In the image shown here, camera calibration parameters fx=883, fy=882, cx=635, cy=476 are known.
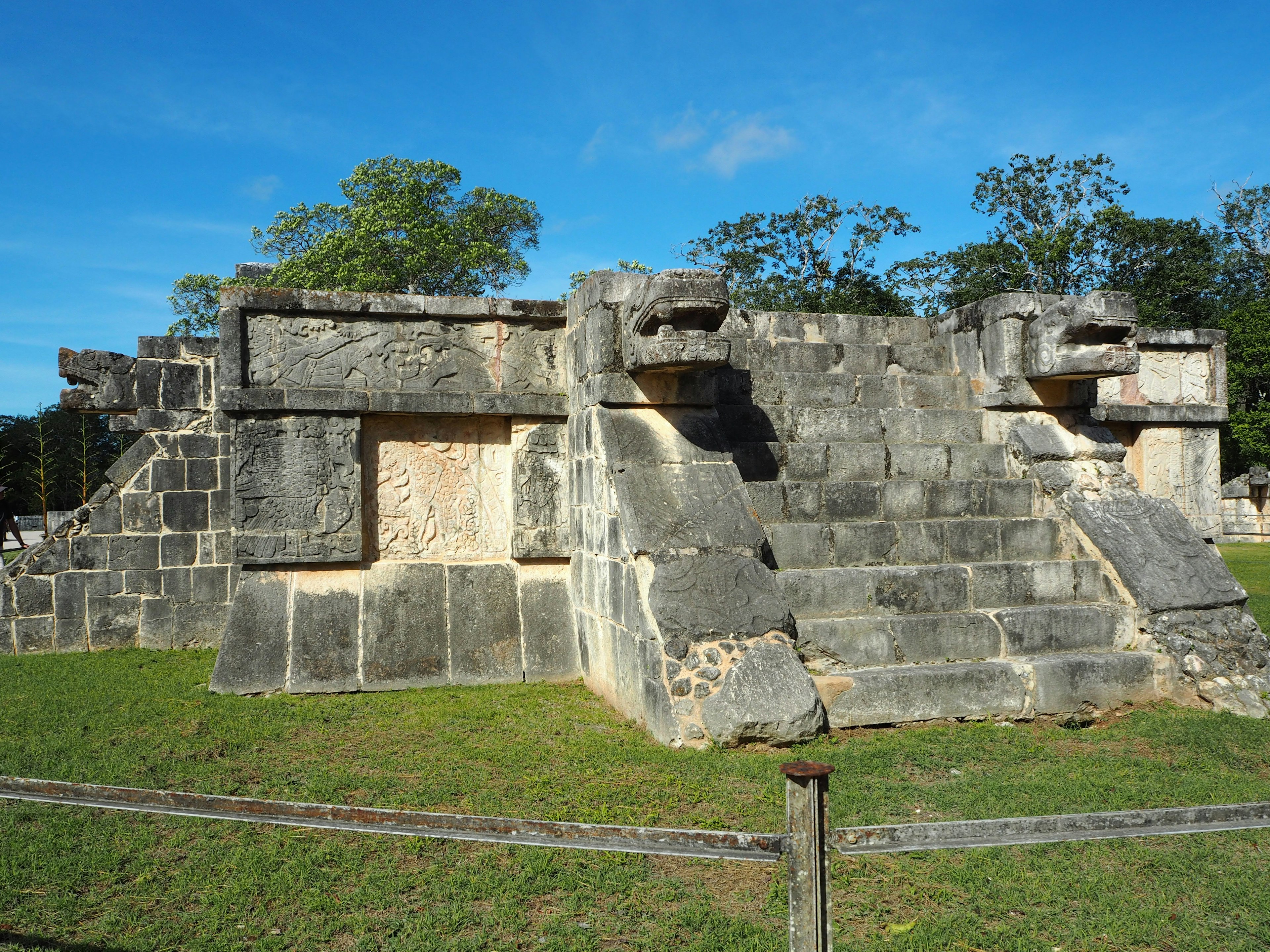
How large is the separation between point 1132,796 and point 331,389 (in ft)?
15.4

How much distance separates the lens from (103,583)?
7.27 metres

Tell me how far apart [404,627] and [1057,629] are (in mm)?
3864

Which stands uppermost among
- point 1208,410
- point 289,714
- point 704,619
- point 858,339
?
point 858,339

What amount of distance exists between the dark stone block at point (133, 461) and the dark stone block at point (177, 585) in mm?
823

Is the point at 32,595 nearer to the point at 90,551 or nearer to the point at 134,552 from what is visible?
the point at 90,551

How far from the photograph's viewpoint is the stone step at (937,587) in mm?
4820

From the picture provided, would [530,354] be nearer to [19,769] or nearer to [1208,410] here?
[19,769]

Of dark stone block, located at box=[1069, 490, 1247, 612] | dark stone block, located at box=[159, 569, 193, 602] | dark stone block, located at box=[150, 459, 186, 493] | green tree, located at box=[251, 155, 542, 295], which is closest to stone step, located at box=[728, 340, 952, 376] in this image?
dark stone block, located at box=[1069, 490, 1247, 612]

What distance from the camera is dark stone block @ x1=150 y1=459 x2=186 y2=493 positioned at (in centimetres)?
743

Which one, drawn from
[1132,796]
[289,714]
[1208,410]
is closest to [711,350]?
[1132,796]

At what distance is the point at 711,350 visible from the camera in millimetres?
4539

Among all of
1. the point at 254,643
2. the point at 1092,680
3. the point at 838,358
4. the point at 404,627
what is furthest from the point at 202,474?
the point at 1092,680

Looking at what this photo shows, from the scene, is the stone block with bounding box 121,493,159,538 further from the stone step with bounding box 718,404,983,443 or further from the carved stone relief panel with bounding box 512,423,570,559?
the stone step with bounding box 718,404,983,443

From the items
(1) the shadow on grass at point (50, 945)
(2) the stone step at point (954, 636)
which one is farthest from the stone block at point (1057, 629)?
(1) the shadow on grass at point (50, 945)
